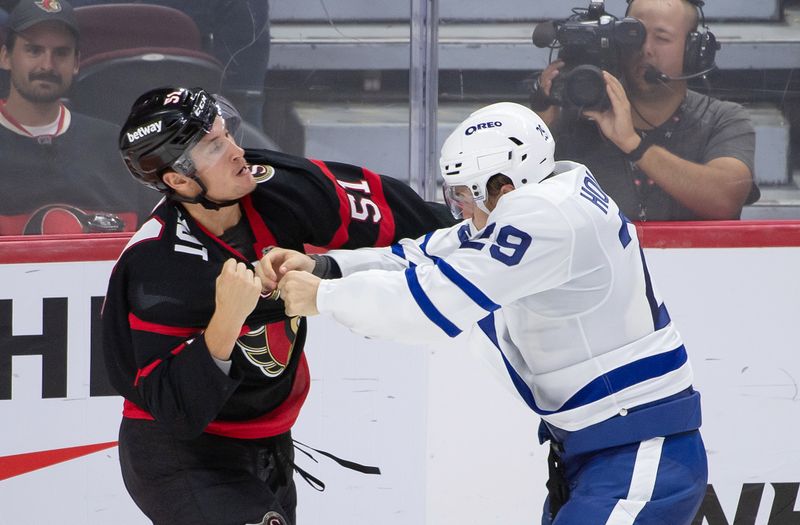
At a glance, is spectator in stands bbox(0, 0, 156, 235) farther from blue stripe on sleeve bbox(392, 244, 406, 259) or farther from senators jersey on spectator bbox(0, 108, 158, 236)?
blue stripe on sleeve bbox(392, 244, 406, 259)

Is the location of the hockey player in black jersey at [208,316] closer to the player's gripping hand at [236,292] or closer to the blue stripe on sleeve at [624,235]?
the player's gripping hand at [236,292]

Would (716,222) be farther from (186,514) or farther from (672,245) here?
(186,514)

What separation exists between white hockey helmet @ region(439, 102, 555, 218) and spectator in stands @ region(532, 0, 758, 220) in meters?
1.04

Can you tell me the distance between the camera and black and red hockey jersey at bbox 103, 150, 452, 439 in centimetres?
209

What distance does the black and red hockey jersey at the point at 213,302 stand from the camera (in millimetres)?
2092

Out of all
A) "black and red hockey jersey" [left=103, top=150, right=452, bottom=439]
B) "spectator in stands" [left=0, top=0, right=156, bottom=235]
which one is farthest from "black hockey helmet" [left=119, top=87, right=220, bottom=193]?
"spectator in stands" [left=0, top=0, right=156, bottom=235]

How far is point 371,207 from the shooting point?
250cm

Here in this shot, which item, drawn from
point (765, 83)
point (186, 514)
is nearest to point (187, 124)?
point (186, 514)

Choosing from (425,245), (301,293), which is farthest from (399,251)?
(301,293)

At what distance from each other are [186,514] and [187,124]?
79cm

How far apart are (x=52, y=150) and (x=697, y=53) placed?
73.7 inches

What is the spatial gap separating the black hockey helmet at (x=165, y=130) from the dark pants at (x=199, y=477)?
0.56 metres

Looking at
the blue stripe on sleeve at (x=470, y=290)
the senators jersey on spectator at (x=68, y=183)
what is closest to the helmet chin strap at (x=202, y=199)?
the blue stripe on sleeve at (x=470, y=290)

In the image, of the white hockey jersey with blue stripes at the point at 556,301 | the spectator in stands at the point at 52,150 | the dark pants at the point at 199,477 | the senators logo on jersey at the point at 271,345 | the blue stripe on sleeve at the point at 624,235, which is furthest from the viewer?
the spectator in stands at the point at 52,150
